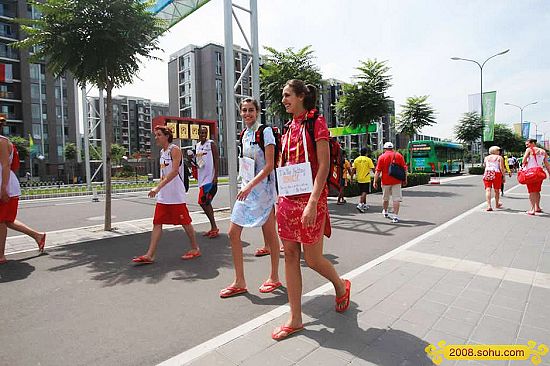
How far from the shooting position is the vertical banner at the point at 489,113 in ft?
89.1

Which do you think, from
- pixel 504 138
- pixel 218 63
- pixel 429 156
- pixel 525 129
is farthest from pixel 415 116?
pixel 218 63

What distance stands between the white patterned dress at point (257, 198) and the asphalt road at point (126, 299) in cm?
79

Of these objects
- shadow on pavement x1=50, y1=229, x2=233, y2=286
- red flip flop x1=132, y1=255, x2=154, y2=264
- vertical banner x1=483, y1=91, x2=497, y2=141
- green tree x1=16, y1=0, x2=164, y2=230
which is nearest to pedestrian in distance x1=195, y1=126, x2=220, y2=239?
shadow on pavement x1=50, y1=229, x2=233, y2=286

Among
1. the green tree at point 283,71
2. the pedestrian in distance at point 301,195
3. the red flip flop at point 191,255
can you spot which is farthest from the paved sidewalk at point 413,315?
the green tree at point 283,71

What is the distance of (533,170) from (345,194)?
19.1 ft

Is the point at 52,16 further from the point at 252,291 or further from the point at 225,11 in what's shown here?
the point at 252,291

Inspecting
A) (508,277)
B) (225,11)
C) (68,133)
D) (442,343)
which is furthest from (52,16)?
(68,133)

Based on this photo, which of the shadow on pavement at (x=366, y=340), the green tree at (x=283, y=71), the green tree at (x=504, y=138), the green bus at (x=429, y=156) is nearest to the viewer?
the shadow on pavement at (x=366, y=340)

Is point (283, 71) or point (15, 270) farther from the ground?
point (283, 71)

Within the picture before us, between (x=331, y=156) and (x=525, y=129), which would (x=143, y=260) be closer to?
(x=331, y=156)

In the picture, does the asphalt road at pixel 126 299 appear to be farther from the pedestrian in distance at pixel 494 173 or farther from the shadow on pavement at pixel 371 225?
the pedestrian in distance at pixel 494 173

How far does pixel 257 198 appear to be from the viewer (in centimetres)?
338

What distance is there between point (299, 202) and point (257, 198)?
861 mm

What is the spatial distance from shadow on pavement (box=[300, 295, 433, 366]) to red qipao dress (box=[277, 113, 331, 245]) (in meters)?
0.73
